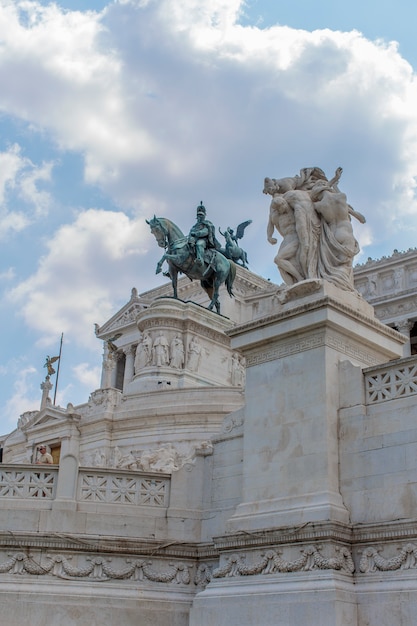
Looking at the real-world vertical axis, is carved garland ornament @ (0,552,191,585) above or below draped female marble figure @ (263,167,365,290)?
below

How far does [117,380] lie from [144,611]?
69317 millimetres

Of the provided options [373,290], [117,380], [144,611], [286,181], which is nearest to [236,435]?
[144,611]

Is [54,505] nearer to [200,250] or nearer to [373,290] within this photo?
[200,250]

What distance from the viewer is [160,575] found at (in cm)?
1280

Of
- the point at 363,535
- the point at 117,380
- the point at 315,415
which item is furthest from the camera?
the point at 117,380

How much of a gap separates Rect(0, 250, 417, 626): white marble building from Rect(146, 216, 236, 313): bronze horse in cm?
2687

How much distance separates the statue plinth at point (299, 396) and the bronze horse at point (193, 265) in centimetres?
2743

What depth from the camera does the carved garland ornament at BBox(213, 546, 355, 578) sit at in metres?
10.8

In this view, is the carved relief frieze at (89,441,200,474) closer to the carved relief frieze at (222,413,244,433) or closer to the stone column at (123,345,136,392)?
the carved relief frieze at (222,413,244,433)

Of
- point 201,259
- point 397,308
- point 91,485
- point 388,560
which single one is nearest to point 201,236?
point 201,259

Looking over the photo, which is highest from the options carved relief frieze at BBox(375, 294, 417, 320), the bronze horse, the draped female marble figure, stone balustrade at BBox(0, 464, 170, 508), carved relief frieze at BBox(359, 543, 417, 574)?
carved relief frieze at BBox(375, 294, 417, 320)

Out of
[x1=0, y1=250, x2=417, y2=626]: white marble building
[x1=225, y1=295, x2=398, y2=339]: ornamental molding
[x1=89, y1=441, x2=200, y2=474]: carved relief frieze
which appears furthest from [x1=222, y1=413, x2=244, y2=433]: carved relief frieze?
[x1=89, y1=441, x2=200, y2=474]: carved relief frieze

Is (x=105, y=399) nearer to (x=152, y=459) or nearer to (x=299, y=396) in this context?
(x=152, y=459)

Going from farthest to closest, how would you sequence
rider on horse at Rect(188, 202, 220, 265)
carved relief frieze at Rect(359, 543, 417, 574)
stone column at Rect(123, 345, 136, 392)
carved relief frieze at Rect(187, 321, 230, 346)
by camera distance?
stone column at Rect(123, 345, 136, 392), rider on horse at Rect(188, 202, 220, 265), carved relief frieze at Rect(187, 321, 230, 346), carved relief frieze at Rect(359, 543, 417, 574)
